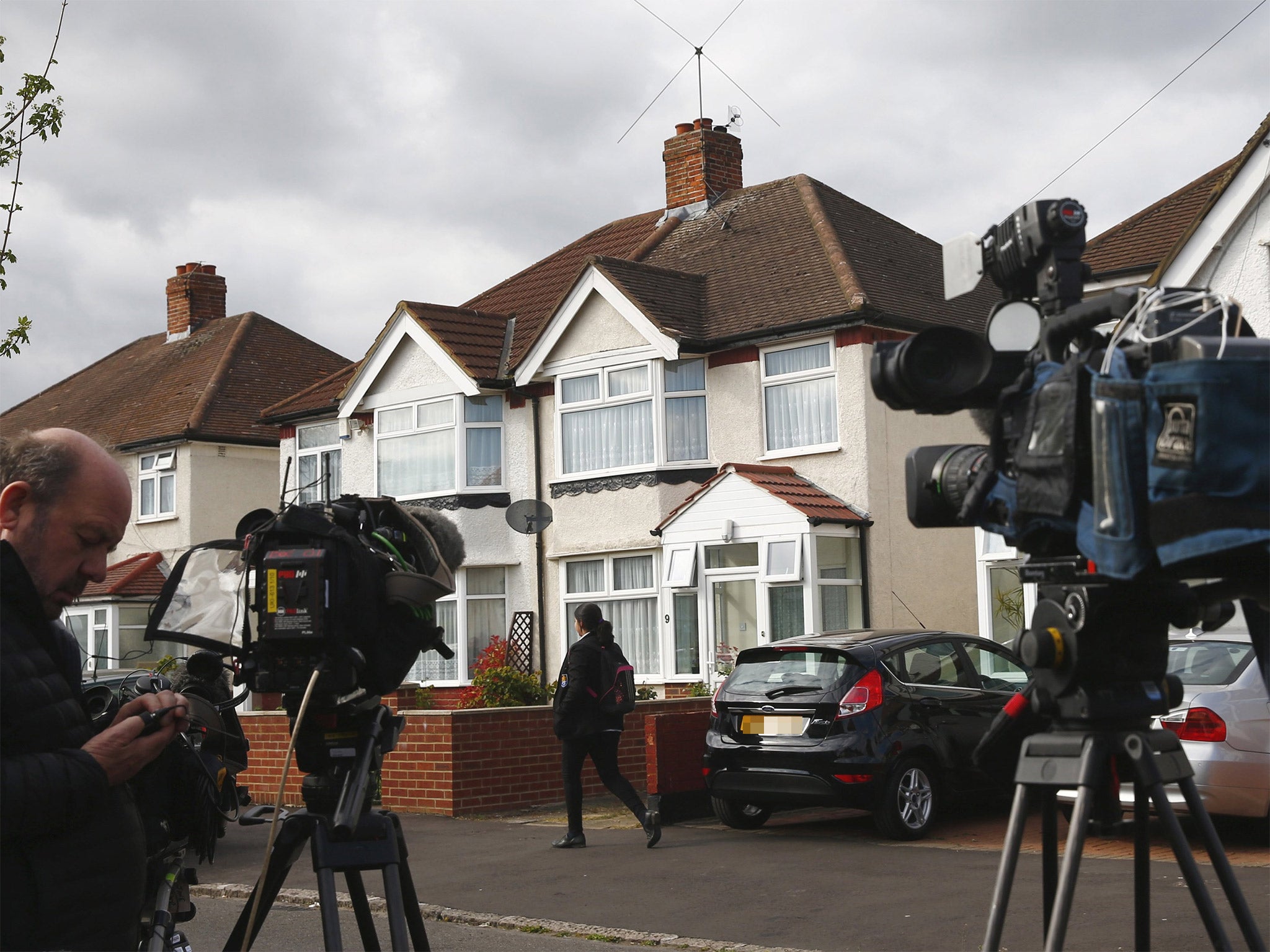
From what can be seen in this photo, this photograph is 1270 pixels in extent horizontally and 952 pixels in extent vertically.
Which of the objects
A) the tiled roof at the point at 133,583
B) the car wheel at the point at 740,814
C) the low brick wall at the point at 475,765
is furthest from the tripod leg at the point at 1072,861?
the tiled roof at the point at 133,583

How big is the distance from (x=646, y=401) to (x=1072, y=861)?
63.9ft

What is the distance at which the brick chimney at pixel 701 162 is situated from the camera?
89.7 ft

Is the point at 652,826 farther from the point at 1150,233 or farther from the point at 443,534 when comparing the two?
the point at 1150,233

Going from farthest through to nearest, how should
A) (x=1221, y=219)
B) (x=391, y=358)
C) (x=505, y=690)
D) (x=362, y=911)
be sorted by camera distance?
1. (x=391, y=358)
2. (x=1221, y=219)
3. (x=505, y=690)
4. (x=362, y=911)

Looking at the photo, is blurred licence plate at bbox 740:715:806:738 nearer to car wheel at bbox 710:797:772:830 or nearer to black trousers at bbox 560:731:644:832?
car wheel at bbox 710:797:772:830

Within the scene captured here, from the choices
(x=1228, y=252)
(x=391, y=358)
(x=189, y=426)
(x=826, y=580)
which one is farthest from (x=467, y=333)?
(x=1228, y=252)

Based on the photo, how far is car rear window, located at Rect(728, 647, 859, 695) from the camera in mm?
10969

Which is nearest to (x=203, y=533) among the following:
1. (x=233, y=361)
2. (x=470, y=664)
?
(x=233, y=361)

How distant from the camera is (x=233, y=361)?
116 feet

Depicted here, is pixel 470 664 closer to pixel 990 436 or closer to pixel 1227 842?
pixel 1227 842

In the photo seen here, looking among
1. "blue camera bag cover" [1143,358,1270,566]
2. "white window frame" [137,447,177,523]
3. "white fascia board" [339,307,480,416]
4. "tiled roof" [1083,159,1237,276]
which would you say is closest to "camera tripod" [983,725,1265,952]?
"blue camera bag cover" [1143,358,1270,566]

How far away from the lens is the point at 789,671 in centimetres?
1125

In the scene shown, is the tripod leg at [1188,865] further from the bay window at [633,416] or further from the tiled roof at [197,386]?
the tiled roof at [197,386]

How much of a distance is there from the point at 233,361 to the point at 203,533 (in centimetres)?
546
